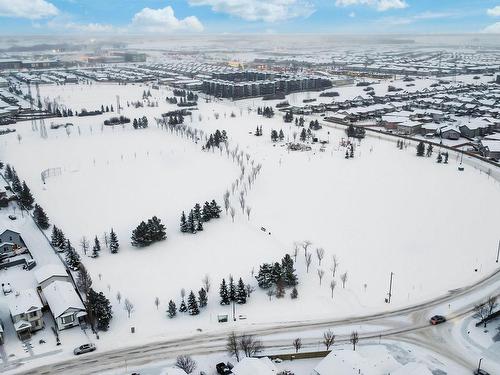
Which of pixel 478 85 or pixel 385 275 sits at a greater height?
pixel 478 85

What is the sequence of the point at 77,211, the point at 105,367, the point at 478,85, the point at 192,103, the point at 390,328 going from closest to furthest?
the point at 105,367
the point at 390,328
the point at 77,211
the point at 192,103
the point at 478,85

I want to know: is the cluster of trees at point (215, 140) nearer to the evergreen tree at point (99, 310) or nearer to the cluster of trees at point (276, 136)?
the cluster of trees at point (276, 136)

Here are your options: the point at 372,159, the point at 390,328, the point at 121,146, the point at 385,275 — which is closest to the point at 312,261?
the point at 385,275

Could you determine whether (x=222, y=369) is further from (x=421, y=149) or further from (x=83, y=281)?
(x=421, y=149)

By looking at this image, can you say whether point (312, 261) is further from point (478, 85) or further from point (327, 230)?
point (478, 85)

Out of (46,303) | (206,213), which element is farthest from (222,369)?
(206,213)

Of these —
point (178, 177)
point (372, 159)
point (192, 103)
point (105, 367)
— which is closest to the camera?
point (105, 367)

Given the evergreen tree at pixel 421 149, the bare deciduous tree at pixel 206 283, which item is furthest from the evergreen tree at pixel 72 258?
the evergreen tree at pixel 421 149
